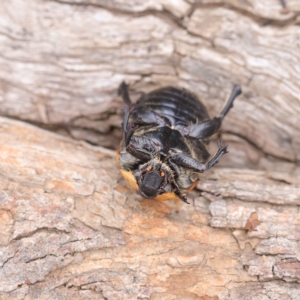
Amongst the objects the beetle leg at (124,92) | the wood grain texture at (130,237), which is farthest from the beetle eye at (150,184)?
the beetle leg at (124,92)

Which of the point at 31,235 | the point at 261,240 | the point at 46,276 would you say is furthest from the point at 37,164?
the point at 261,240

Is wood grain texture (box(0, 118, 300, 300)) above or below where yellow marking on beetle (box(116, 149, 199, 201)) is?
below

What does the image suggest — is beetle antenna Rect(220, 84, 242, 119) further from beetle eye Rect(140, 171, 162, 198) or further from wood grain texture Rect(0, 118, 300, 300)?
beetle eye Rect(140, 171, 162, 198)

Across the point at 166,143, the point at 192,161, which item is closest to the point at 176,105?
the point at 166,143

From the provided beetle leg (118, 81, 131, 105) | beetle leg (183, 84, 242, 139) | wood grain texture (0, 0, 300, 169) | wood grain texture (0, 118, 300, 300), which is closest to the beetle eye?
wood grain texture (0, 118, 300, 300)

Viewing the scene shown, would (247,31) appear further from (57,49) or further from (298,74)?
(57,49)

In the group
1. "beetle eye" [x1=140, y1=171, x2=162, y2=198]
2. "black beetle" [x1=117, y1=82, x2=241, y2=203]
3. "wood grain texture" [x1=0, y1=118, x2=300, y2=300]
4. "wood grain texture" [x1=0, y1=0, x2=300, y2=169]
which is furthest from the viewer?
"wood grain texture" [x1=0, y1=0, x2=300, y2=169]

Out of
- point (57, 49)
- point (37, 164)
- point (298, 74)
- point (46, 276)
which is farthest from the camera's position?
point (57, 49)

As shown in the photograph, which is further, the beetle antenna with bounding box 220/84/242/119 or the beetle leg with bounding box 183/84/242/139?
the beetle antenna with bounding box 220/84/242/119

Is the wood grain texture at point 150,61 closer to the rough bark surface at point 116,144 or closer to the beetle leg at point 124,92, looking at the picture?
the rough bark surface at point 116,144
